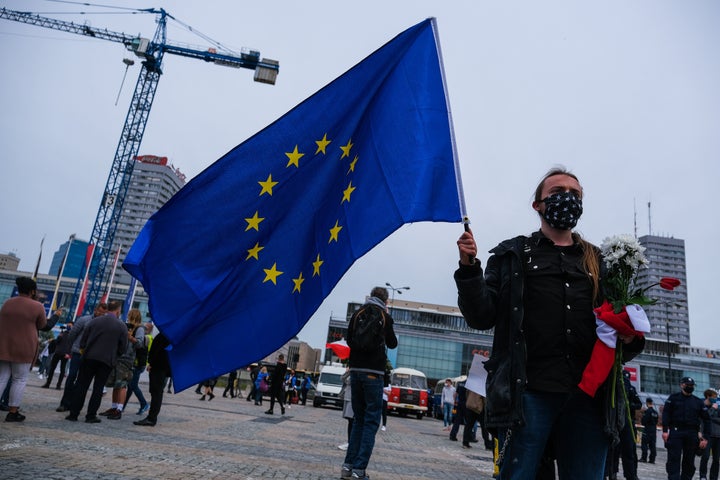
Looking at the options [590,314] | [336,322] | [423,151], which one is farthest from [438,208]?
[336,322]

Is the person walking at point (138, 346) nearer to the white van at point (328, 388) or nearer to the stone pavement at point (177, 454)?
the stone pavement at point (177, 454)

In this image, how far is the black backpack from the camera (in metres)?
6.04

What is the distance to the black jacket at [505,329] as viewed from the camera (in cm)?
249

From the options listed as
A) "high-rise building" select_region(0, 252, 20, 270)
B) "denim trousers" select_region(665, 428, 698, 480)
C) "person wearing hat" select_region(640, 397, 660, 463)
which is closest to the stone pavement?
"denim trousers" select_region(665, 428, 698, 480)

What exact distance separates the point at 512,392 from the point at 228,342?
8.20 ft

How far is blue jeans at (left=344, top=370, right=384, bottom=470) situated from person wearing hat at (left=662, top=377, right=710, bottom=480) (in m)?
7.07

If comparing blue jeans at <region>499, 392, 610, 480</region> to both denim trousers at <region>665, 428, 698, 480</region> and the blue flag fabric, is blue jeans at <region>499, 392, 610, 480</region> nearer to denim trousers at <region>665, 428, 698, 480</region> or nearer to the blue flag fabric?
the blue flag fabric

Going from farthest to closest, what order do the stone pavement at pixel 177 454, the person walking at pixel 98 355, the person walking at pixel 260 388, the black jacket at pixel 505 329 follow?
the person walking at pixel 260 388 → the person walking at pixel 98 355 → the stone pavement at pixel 177 454 → the black jacket at pixel 505 329

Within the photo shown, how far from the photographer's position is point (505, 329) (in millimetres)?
2688

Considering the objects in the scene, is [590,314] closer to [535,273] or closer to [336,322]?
[535,273]

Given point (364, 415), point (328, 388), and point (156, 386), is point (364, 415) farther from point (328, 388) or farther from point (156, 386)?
point (328, 388)

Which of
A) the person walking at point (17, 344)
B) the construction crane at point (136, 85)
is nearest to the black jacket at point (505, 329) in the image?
the person walking at point (17, 344)

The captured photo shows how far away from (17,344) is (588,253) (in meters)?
7.43

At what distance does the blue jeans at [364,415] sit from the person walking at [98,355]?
4.55 meters
